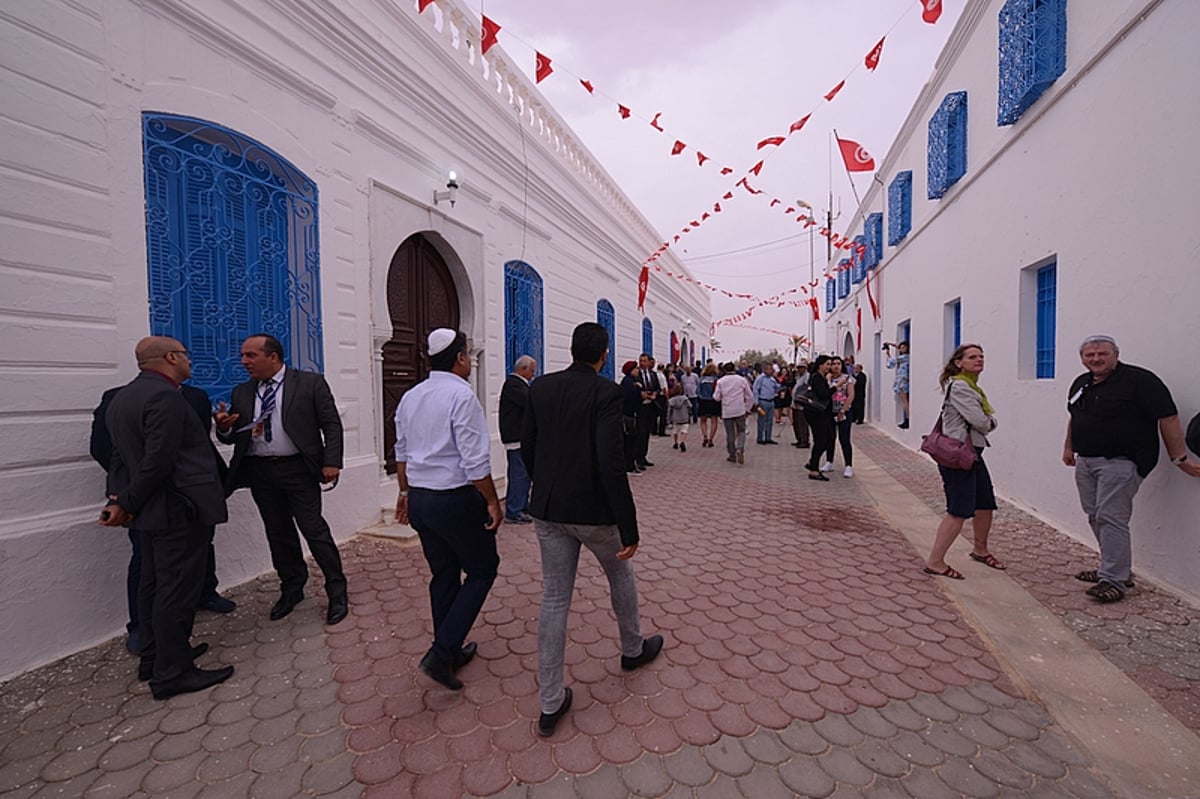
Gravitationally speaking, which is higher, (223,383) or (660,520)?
(223,383)

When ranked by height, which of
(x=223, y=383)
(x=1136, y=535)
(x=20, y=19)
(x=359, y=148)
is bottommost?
(x=1136, y=535)

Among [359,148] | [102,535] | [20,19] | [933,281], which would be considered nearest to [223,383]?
[102,535]

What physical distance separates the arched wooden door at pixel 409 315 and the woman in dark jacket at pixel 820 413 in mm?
5220

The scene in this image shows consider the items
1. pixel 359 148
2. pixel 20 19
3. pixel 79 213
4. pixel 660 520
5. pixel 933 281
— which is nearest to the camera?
pixel 20 19

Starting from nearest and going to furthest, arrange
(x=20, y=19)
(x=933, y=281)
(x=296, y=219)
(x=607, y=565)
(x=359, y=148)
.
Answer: (x=607, y=565)
(x=20, y=19)
(x=296, y=219)
(x=359, y=148)
(x=933, y=281)

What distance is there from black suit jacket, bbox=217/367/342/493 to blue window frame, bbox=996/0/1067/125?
7013 millimetres

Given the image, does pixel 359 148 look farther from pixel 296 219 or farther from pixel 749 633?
pixel 749 633

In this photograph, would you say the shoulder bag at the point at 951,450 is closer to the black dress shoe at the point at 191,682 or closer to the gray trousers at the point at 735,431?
the black dress shoe at the point at 191,682

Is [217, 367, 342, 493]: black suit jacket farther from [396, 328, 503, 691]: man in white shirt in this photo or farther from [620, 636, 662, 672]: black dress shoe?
[620, 636, 662, 672]: black dress shoe

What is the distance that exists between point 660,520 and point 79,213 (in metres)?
5.06

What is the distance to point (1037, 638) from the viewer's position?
3.09m

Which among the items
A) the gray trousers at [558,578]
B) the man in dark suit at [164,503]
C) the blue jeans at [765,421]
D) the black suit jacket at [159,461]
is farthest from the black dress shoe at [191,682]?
the blue jeans at [765,421]

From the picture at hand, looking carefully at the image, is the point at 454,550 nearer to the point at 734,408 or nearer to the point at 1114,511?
the point at 1114,511

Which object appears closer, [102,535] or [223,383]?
[102,535]
